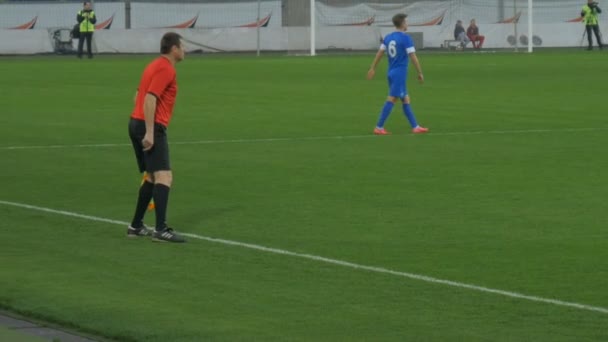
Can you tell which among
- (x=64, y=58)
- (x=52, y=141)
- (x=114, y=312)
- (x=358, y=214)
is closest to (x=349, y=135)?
(x=52, y=141)

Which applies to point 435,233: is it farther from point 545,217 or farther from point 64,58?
point 64,58

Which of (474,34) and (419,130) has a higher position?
(419,130)

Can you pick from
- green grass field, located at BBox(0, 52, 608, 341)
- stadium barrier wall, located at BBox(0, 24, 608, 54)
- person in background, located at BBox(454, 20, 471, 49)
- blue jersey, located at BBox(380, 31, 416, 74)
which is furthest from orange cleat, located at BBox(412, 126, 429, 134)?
person in background, located at BBox(454, 20, 471, 49)

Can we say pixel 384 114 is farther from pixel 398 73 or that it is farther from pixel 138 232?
pixel 138 232

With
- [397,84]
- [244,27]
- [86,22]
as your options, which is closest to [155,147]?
[397,84]

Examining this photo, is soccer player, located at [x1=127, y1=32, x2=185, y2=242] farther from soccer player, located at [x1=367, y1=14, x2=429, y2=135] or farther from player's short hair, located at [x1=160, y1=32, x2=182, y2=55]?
soccer player, located at [x1=367, y1=14, x2=429, y2=135]

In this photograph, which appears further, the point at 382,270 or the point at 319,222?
the point at 319,222

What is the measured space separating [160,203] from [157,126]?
2.12 feet

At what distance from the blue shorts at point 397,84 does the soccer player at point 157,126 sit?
10913 millimetres

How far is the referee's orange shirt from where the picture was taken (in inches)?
515

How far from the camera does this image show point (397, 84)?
23969 mm

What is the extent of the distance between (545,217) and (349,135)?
9311 mm

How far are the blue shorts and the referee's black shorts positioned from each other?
429 inches

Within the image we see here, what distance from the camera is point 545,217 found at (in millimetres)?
14445
